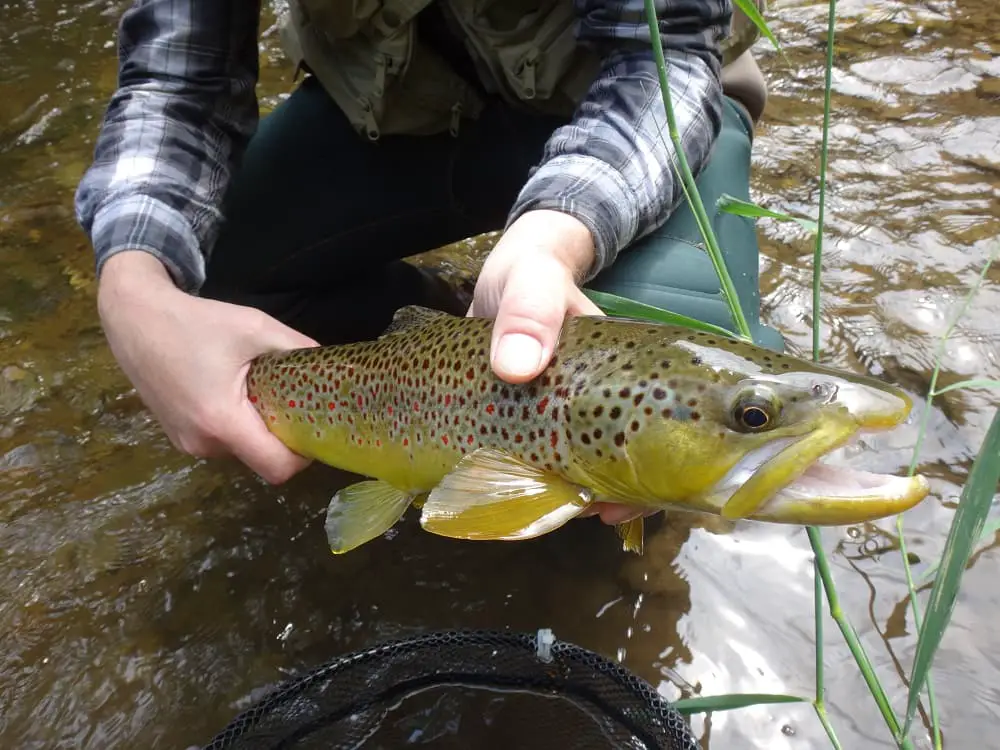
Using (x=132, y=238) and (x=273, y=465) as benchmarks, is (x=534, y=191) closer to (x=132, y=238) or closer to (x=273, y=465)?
(x=273, y=465)

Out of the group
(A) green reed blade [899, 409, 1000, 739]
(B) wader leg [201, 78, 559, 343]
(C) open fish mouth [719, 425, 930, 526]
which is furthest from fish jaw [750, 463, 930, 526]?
(B) wader leg [201, 78, 559, 343]

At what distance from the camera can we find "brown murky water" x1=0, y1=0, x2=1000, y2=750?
1607 mm

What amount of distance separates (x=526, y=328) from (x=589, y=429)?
0.57 ft

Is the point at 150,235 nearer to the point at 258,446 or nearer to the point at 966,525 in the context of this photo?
the point at 258,446

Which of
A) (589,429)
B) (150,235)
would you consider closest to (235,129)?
(150,235)

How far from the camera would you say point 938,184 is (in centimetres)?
299

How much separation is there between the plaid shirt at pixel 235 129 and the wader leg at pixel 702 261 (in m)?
0.07

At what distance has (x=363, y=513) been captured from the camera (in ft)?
4.83

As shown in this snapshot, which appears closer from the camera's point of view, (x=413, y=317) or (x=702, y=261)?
(x=413, y=317)

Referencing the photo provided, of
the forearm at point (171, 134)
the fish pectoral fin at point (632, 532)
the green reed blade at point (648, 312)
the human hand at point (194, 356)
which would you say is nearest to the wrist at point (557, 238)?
the green reed blade at point (648, 312)

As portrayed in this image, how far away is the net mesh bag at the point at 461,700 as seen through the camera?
4.66ft

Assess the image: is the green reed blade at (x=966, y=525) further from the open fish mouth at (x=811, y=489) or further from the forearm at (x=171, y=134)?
the forearm at (x=171, y=134)

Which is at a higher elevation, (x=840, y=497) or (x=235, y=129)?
(x=235, y=129)

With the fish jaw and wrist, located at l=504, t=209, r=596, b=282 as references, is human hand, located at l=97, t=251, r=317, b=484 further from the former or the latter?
the fish jaw
